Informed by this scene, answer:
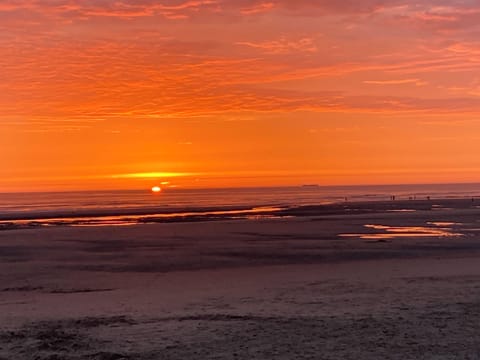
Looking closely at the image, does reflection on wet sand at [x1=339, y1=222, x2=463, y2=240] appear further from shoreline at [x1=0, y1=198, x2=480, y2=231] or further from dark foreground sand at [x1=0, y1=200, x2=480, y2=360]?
shoreline at [x1=0, y1=198, x2=480, y2=231]

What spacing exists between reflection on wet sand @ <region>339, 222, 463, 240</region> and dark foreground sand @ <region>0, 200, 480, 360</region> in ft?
4.71

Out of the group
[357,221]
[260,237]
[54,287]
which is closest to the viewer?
[54,287]

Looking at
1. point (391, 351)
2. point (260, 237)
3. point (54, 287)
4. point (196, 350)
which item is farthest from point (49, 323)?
point (260, 237)

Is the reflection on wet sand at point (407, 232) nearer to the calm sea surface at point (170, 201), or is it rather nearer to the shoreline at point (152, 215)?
the shoreline at point (152, 215)

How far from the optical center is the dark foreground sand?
13250 mm

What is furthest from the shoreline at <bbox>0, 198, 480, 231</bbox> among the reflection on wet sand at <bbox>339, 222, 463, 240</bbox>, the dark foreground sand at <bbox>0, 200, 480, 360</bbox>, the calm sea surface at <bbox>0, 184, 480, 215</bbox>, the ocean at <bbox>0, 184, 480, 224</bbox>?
the dark foreground sand at <bbox>0, 200, 480, 360</bbox>

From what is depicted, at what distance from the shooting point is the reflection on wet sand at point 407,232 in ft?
127

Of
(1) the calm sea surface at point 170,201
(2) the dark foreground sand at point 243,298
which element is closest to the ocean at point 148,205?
(1) the calm sea surface at point 170,201

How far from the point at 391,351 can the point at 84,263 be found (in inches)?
723

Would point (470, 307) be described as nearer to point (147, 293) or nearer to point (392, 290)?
point (392, 290)

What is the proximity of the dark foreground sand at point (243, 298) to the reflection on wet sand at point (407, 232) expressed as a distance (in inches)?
56.6

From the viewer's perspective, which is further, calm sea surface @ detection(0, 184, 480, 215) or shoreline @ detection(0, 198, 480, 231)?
calm sea surface @ detection(0, 184, 480, 215)

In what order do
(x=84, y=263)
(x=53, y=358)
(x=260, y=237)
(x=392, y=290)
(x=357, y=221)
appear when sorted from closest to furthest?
(x=53, y=358), (x=392, y=290), (x=84, y=263), (x=260, y=237), (x=357, y=221)

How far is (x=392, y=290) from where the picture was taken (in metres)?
19.3
